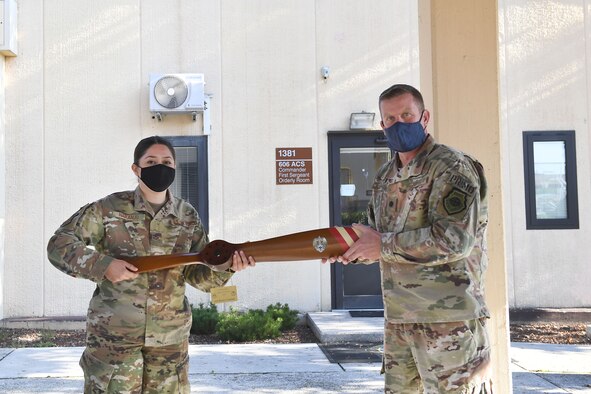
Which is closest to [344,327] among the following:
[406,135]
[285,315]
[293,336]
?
[293,336]

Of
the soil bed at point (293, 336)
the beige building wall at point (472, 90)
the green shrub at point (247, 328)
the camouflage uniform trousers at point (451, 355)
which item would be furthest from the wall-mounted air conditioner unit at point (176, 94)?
the camouflage uniform trousers at point (451, 355)

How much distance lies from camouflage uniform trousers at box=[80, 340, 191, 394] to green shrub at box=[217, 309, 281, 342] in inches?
149

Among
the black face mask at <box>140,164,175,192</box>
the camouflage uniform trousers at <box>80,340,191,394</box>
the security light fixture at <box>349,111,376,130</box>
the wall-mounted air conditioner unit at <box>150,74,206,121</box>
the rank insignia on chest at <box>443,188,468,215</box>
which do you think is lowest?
the camouflage uniform trousers at <box>80,340,191,394</box>

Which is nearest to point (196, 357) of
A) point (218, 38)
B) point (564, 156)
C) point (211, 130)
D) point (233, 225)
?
point (233, 225)

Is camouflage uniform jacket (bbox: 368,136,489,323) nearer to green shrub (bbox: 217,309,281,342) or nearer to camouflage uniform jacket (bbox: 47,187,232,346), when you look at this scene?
camouflage uniform jacket (bbox: 47,187,232,346)

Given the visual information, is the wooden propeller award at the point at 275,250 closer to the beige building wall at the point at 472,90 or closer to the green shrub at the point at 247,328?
the beige building wall at the point at 472,90

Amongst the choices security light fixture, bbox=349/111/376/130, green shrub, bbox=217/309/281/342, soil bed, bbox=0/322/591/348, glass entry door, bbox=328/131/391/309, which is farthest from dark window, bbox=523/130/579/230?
green shrub, bbox=217/309/281/342

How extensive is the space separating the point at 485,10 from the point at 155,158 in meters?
2.07

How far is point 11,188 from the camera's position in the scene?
7.57m

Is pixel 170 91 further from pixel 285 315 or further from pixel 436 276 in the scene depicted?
pixel 436 276

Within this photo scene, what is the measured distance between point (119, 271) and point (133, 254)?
21cm

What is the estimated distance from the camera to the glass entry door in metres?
7.80

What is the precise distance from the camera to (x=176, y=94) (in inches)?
292

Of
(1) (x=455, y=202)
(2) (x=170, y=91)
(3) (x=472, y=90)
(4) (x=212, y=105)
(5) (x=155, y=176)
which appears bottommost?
(1) (x=455, y=202)
